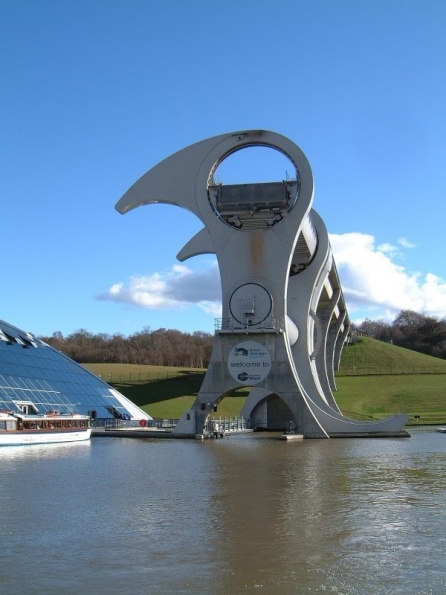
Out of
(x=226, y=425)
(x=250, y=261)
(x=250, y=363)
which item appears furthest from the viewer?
(x=226, y=425)

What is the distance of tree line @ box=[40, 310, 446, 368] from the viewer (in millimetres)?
142000

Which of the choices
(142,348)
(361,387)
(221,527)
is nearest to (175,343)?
(142,348)

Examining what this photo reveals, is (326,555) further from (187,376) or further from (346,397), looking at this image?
(187,376)

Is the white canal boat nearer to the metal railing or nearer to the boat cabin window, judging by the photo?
the boat cabin window

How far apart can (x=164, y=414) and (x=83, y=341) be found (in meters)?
92.1

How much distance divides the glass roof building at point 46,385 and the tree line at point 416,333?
311 feet

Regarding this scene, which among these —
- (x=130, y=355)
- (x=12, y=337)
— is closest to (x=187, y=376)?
(x=12, y=337)

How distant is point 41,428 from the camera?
38406 millimetres

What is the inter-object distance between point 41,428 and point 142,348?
121656 millimetres

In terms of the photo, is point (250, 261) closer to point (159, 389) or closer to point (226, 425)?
point (226, 425)

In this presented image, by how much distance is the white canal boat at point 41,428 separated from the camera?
36.0 meters

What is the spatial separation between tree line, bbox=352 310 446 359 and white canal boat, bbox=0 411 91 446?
351 feet

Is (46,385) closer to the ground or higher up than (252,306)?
closer to the ground

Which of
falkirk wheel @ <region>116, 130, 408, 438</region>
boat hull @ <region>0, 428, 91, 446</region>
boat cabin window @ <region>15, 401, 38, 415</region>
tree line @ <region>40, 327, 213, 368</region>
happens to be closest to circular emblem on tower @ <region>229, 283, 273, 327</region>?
falkirk wheel @ <region>116, 130, 408, 438</region>
